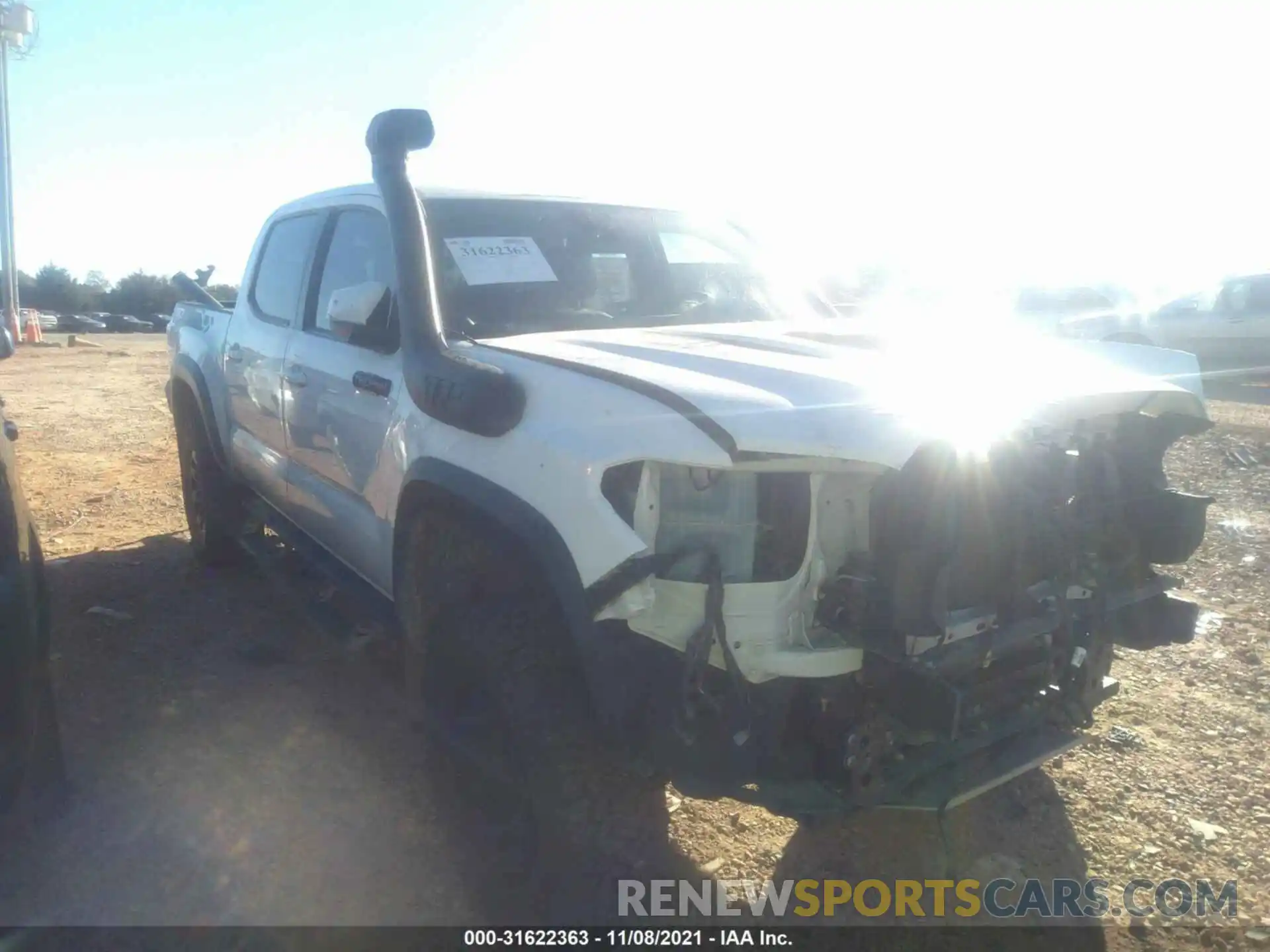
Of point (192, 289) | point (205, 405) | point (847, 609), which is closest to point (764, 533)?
point (847, 609)

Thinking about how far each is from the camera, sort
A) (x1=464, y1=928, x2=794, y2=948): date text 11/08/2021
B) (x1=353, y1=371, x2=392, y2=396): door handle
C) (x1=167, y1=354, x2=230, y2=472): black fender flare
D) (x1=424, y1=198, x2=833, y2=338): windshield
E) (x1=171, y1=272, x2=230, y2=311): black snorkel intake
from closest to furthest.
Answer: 1. (x1=464, y1=928, x2=794, y2=948): date text 11/08/2021
2. (x1=353, y1=371, x2=392, y2=396): door handle
3. (x1=424, y1=198, x2=833, y2=338): windshield
4. (x1=167, y1=354, x2=230, y2=472): black fender flare
5. (x1=171, y1=272, x2=230, y2=311): black snorkel intake

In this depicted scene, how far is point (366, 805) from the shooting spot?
3254 mm

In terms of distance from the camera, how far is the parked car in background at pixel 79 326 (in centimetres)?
3688

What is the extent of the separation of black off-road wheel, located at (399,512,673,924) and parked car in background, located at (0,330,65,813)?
1.05 m

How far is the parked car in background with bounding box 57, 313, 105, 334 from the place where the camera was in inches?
1452

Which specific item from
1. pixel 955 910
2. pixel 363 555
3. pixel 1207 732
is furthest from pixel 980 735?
pixel 363 555

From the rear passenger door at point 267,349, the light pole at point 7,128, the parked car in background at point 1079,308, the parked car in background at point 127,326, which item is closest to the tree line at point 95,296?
the parked car in background at point 127,326

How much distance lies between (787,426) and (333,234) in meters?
2.56

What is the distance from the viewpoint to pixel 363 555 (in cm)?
353

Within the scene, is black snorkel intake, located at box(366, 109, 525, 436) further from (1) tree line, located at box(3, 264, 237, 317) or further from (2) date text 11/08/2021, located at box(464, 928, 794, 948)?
(1) tree line, located at box(3, 264, 237, 317)

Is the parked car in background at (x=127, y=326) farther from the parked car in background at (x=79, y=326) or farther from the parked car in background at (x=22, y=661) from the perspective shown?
the parked car in background at (x=22, y=661)

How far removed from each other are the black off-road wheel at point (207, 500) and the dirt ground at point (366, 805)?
0.37 metres

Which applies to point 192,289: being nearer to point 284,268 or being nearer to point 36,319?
point 284,268

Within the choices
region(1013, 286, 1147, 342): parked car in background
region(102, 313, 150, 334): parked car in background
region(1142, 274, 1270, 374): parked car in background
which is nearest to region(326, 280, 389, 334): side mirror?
region(1142, 274, 1270, 374): parked car in background
